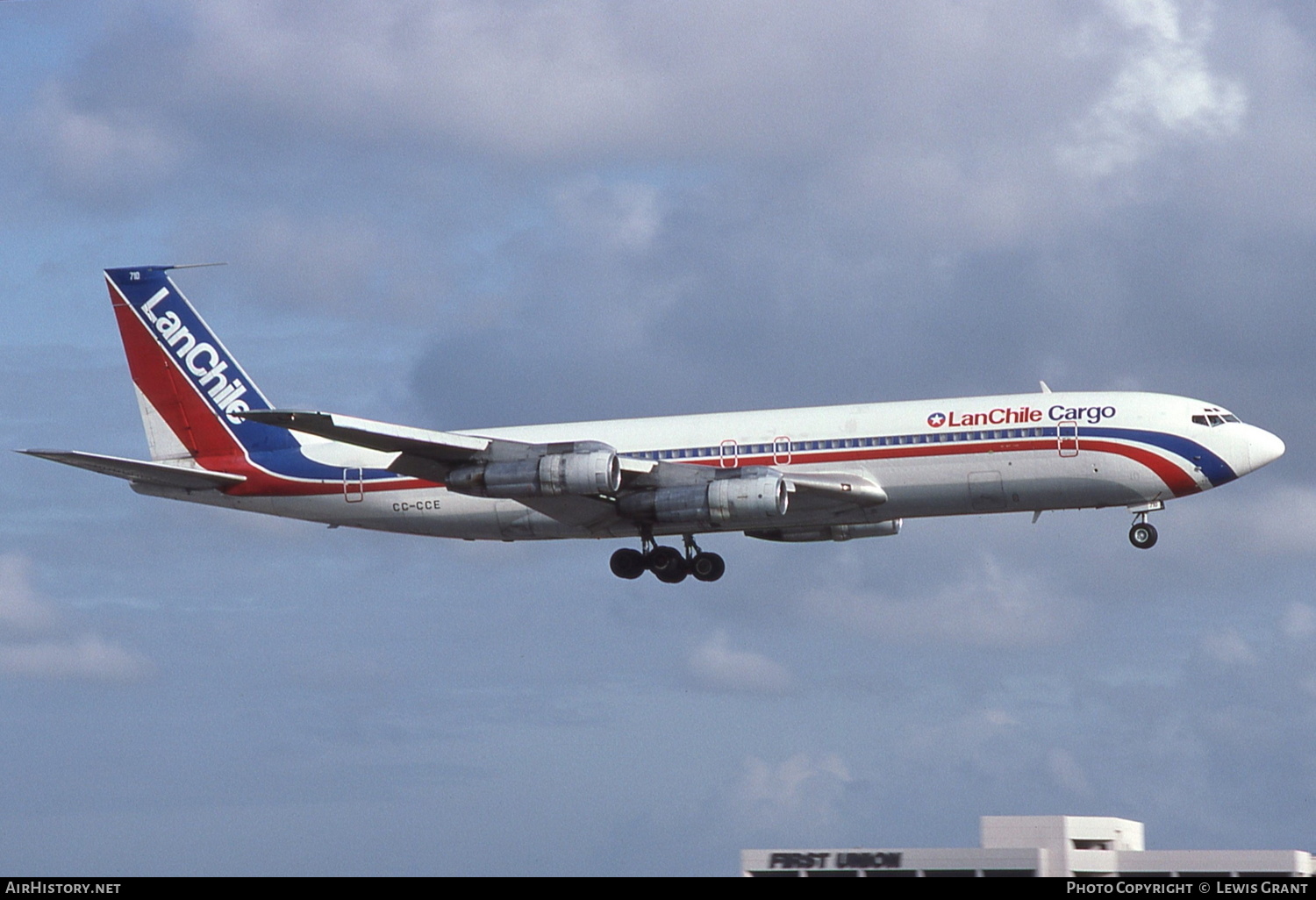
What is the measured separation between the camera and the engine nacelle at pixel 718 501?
192ft

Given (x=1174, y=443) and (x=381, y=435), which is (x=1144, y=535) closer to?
(x=1174, y=443)

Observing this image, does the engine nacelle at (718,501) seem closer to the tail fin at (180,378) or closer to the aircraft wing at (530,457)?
the aircraft wing at (530,457)

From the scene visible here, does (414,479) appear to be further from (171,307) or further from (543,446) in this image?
(171,307)

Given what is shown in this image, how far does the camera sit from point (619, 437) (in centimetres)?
6381

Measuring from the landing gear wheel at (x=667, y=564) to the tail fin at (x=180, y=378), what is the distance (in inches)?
544

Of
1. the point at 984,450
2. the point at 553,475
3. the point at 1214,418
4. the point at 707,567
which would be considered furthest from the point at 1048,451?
the point at 553,475

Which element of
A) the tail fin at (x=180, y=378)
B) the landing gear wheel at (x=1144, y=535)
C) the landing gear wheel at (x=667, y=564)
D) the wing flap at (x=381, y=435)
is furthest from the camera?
the tail fin at (x=180, y=378)

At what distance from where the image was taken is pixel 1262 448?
59.8m

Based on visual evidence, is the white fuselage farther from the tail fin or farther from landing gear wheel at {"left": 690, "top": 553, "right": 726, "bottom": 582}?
the tail fin

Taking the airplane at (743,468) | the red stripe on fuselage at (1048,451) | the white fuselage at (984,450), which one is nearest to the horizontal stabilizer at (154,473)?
the airplane at (743,468)

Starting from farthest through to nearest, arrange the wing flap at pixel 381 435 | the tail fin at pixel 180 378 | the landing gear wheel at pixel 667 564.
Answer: the tail fin at pixel 180 378
the landing gear wheel at pixel 667 564
the wing flap at pixel 381 435

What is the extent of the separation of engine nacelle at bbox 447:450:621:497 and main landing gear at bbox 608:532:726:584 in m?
5.73

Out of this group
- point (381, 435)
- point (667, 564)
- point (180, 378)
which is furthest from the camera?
point (180, 378)

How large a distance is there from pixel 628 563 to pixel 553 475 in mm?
7614
